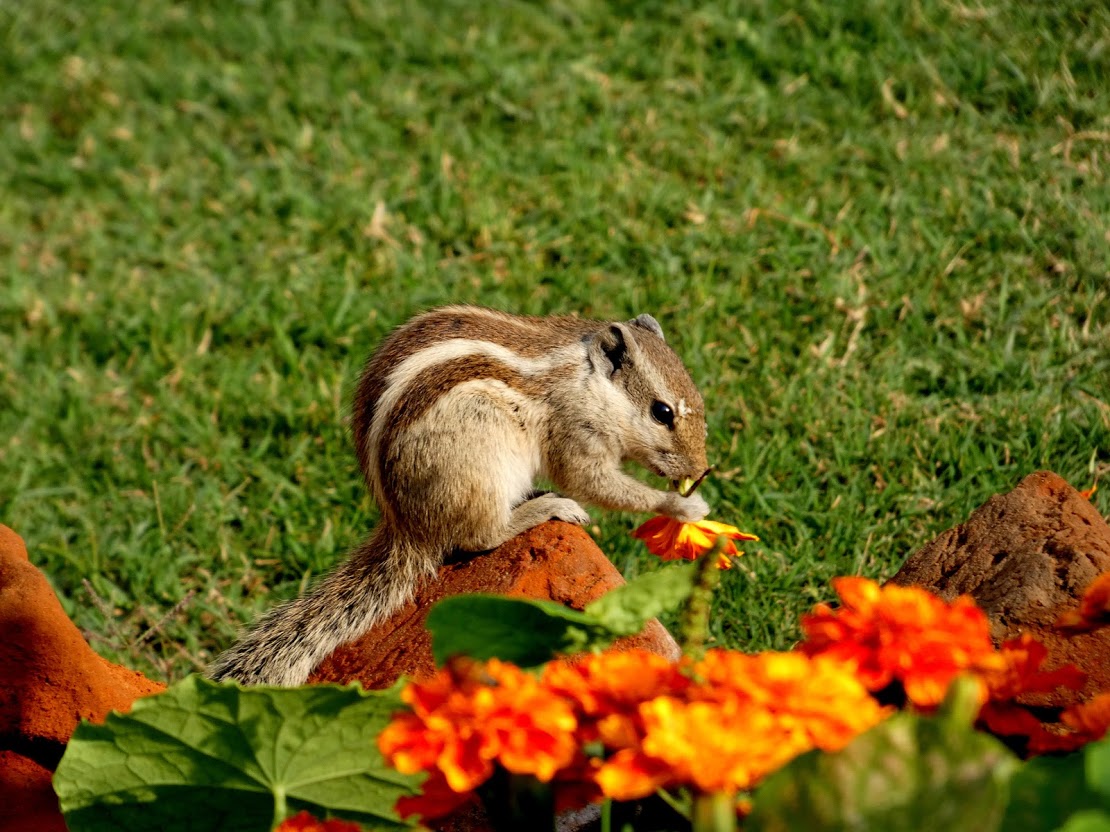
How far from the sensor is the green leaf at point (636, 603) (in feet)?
5.86

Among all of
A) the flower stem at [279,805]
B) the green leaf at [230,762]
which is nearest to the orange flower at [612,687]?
the green leaf at [230,762]

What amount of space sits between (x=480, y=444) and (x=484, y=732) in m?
2.05

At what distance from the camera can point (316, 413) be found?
5.04 m

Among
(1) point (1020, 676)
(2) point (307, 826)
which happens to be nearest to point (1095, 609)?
(1) point (1020, 676)

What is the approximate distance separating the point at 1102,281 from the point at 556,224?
2262mm

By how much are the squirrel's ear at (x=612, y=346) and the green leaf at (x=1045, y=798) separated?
2.29 metres

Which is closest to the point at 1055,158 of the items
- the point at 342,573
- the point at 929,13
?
the point at 929,13

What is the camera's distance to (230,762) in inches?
81.4

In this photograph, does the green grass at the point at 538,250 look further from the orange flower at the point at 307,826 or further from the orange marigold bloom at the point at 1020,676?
the orange flower at the point at 307,826

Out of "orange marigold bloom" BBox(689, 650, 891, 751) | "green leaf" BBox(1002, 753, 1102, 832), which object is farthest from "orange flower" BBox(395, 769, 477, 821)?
"green leaf" BBox(1002, 753, 1102, 832)

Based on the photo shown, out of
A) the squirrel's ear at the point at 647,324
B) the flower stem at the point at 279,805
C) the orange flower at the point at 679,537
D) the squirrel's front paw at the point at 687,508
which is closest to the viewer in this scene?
the flower stem at the point at 279,805

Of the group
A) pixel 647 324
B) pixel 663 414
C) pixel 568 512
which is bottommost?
pixel 568 512

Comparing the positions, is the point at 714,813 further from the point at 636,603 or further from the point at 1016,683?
the point at 1016,683

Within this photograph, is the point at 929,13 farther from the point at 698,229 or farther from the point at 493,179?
the point at 493,179
